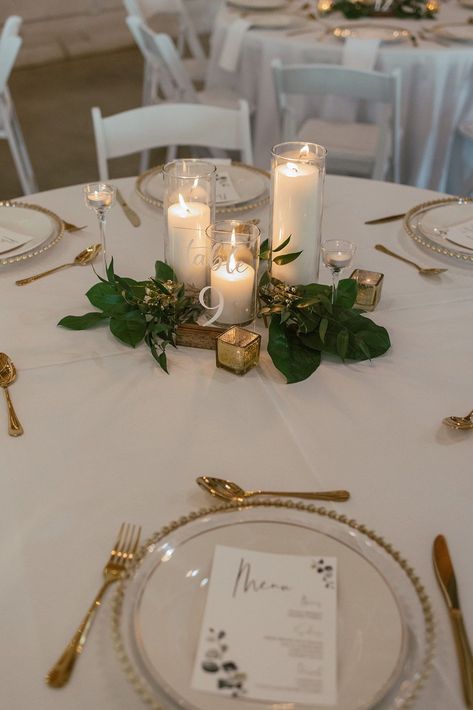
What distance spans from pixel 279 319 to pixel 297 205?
18cm

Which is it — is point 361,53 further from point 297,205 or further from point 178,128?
point 297,205

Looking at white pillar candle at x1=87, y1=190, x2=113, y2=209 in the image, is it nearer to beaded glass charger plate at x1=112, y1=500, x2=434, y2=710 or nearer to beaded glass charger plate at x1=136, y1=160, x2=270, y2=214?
beaded glass charger plate at x1=136, y1=160, x2=270, y2=214

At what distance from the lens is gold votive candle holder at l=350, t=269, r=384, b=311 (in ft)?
3.84

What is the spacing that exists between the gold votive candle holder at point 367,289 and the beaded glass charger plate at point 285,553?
1.62ft

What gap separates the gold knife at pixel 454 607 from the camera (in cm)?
64

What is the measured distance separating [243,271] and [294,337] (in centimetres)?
13

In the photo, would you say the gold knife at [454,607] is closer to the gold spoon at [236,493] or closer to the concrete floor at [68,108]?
the gold spoon at [236,493]

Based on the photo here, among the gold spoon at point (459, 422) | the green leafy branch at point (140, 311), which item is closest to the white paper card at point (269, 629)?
the gold spoon at point (459, 422)

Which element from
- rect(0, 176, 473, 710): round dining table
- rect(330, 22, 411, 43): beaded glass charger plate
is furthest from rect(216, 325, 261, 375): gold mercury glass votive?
rect(330, 22, 411, 43): beaded glass charger plate

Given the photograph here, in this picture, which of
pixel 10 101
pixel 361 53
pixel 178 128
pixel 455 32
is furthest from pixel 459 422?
pixel 10 101

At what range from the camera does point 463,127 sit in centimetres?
282

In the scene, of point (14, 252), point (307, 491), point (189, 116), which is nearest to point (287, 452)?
point (307, 491)

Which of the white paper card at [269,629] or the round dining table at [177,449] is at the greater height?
the white paper card at [269,629]

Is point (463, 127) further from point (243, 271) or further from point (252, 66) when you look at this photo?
point (243, 271)
